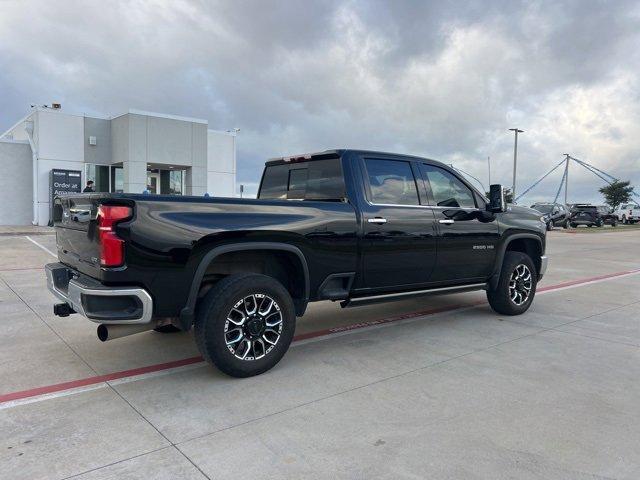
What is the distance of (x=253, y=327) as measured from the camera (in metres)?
4.20

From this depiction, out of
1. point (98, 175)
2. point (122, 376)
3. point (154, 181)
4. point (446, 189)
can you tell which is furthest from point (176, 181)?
point (122, 376)

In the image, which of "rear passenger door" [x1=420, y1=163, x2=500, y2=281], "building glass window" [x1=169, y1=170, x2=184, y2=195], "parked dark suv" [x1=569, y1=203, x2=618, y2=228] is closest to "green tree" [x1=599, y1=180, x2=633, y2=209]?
"parked dark suv" [x1=569, y1=203, x2=618, y2=228]

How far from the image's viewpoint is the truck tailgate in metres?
3.84

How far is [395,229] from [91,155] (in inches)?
824

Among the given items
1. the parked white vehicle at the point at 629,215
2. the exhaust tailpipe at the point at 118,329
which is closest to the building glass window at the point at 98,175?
the exhaust tailpipe at the point at 118,329

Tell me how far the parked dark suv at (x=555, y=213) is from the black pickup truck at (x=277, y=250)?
91.4ft

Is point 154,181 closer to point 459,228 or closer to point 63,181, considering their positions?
point 63,181

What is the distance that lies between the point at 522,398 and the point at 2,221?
80.0 ft

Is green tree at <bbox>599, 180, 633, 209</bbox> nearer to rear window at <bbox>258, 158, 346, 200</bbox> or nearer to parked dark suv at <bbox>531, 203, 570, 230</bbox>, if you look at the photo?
parked dark suv at <bbox>531, 203, 570, 230</bbox>

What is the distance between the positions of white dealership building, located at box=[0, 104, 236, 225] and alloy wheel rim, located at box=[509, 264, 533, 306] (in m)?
18.8

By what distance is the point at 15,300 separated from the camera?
7.30 meters

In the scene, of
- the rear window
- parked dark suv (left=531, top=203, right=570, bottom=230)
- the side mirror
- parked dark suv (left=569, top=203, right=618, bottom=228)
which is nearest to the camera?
the rear window

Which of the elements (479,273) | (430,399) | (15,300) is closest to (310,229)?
(430,399)

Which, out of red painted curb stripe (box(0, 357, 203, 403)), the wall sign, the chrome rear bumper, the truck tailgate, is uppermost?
the wall sign
